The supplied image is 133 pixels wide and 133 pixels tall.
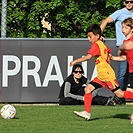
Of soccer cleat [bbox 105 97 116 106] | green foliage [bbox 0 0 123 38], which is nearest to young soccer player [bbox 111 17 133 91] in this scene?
soccer cleat [bbox 105 97 116 106]

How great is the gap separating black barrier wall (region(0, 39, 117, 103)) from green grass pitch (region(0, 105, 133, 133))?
1449 millimetres

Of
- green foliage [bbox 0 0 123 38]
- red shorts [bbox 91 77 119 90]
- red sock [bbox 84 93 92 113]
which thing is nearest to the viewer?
red sock [bbox 84 93 92 113]

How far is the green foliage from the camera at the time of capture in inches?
671

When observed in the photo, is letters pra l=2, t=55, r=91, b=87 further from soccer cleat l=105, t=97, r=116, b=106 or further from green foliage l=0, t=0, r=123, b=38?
green foliage l=0, t=0, r=123, b=38

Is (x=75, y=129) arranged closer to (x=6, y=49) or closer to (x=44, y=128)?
(x=44, y=128)

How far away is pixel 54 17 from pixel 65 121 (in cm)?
681

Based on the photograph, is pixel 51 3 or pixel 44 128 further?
pixel 51 3

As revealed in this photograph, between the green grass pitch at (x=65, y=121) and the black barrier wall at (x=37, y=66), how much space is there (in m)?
1.45

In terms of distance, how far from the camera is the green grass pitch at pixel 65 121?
983cm

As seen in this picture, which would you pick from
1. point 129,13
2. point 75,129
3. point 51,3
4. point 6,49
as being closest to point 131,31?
point 75,129

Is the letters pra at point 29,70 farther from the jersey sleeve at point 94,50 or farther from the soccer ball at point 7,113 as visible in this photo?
the jersey sleeve at point 94,50

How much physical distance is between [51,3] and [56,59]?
2.63 metres

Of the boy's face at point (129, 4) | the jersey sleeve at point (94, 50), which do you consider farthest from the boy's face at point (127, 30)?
the boy's face at point (129, 4)

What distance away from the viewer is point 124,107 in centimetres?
1354
